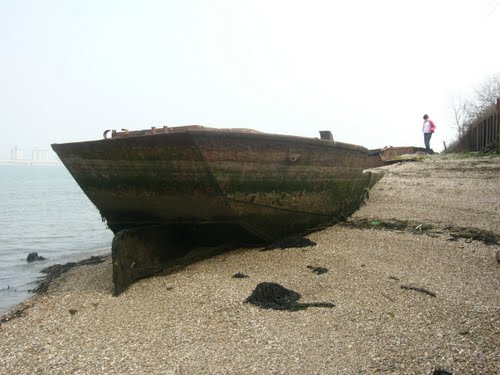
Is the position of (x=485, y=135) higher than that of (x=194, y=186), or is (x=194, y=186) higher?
(x=485, y=135)

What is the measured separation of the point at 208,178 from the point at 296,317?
71.2 inches

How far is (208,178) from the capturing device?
4.71 metres

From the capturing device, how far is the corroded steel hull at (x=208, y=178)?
466 cm

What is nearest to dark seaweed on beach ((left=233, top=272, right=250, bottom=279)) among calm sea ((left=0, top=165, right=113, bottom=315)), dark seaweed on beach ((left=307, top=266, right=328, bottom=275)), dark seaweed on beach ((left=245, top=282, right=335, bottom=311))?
dark seaweed on beach ((left=245, top=282, right=335, bottom=311))

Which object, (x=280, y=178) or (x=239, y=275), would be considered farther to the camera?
(x=280, y=178)

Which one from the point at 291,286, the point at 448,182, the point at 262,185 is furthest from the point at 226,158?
the point at 448,182

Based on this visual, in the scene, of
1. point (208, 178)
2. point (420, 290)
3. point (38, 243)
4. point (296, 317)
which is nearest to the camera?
point (296, 317)

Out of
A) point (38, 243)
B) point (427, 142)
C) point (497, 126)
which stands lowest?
point (38, 243)

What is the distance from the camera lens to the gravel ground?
279 cm

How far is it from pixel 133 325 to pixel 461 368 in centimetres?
236

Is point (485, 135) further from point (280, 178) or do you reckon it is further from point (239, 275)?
point (239, 275)

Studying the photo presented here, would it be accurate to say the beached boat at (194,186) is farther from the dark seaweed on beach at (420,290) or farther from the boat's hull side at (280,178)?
the dark seaweed on beach at (420,290)

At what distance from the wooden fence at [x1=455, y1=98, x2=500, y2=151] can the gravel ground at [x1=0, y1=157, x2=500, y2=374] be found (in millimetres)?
8050

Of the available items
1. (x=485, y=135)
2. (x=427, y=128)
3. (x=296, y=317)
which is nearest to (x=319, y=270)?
(x=296, y=317)
